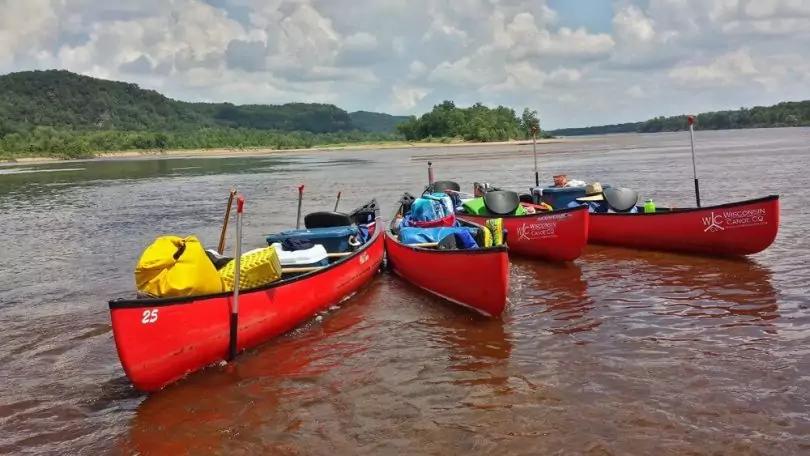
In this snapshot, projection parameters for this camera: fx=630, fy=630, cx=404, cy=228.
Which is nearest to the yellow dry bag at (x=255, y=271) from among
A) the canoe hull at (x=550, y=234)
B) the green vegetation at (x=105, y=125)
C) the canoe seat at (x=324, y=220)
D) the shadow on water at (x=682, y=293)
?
the canoe seat at (x=324, y=220)

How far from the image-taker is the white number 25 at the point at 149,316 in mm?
6551

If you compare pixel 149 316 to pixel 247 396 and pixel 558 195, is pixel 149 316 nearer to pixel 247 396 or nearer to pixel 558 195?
pixel 247 396

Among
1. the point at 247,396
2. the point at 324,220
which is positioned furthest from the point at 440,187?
the point at 247,396

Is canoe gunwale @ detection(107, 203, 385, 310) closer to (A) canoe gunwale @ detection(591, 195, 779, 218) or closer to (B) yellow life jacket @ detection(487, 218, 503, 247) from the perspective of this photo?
(B) yellow life jacket @ detection(487, 218, 503, 247)

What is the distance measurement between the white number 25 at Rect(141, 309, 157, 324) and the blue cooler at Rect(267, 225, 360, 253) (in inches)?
174

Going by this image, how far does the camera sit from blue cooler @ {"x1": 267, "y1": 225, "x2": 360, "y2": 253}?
36.3 ft

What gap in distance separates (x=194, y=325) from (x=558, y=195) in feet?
36.8

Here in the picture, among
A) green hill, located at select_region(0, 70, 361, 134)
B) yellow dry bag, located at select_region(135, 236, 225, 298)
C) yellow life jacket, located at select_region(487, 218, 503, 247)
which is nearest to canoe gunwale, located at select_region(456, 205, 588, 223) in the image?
yellow life jacket, located at select_region(487, 218, 503, 247)

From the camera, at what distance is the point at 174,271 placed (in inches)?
285

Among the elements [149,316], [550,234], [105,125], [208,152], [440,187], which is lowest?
[550,234]

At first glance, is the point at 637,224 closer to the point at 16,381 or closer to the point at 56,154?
the point at 16,381

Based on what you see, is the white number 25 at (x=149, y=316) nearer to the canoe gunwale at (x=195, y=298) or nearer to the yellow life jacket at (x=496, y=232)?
the canoe gunwale at (x=195, y=298)

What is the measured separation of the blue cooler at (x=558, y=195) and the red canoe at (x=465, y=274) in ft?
19.4

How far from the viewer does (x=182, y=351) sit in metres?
7.10
